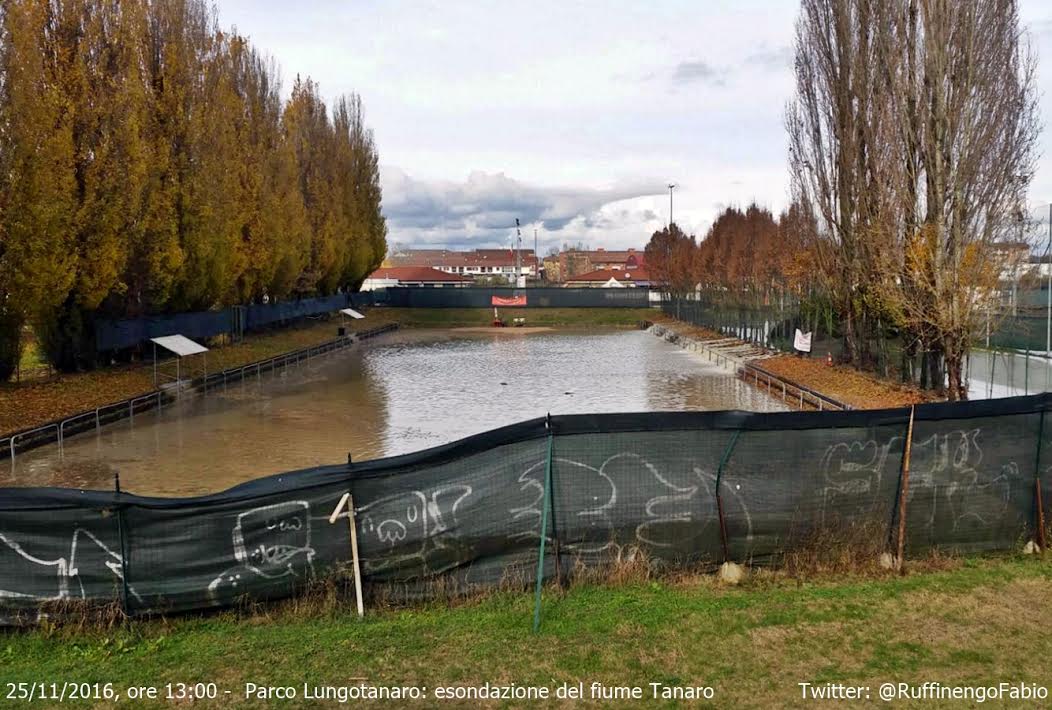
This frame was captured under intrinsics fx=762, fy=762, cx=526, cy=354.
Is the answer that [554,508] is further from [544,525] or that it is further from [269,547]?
[269,547]

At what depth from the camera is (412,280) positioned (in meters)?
103

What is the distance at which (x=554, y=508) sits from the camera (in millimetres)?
6660

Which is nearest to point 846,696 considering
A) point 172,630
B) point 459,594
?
point 459,594

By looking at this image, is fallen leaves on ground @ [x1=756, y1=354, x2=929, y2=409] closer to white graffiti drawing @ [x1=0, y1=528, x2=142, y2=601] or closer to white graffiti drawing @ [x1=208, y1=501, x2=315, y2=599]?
white graffiti drawing @ [x1=208, y1=501, x2=315, y2=599]

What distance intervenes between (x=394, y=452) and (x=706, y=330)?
3046 centimetres

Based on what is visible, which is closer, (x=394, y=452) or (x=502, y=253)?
(x=394, y=452)

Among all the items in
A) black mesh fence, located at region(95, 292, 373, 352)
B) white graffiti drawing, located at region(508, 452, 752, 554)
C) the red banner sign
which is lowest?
white graffiti drawing, located at region(508, 452, 752, 554)

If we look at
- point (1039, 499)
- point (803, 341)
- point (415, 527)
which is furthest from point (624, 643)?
point (803, 341)

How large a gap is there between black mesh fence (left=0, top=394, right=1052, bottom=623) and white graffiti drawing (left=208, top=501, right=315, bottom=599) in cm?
1

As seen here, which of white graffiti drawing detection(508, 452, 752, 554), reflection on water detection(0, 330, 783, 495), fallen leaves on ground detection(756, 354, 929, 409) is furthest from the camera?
fallen leaves on ground detection(756, 354, 929, 409)

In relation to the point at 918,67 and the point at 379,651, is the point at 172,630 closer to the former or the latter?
the point at 379,651

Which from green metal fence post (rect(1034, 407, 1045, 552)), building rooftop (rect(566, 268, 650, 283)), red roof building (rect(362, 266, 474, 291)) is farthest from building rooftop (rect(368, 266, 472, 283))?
green metal fence post (rect(1034, 407, 1045, 552))

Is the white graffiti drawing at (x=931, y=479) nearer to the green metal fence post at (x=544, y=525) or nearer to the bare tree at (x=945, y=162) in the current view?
the green metal fence post at (x=544, y=525)

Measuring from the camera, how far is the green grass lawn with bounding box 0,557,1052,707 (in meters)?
5.04
